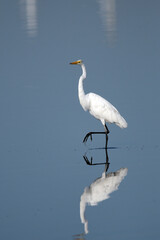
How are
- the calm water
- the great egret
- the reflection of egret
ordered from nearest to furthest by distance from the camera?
the calm water → the reflection of egret → the great egret

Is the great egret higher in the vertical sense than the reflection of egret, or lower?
higher

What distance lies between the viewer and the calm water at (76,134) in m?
7.45

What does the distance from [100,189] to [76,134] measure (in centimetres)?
395

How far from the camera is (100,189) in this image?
27.8 feet

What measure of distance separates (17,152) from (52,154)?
729 mm

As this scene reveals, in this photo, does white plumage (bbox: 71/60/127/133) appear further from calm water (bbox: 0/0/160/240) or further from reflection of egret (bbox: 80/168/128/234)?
reflection of egret (bbox: 80/168/128/234)

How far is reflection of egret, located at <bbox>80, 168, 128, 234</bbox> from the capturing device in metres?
7.89

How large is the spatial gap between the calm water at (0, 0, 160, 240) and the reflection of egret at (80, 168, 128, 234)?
0.04ft

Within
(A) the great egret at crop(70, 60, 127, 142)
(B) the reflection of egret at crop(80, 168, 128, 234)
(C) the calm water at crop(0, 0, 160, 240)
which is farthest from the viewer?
(A) the great egret at crop(70, 60, 127, 142)

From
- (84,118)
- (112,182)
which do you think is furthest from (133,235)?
(84,118)

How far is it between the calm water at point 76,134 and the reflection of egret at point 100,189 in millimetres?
14

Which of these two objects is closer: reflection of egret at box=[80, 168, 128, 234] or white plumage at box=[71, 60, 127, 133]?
reflection of egret at box=[80, 168, 128, 234]

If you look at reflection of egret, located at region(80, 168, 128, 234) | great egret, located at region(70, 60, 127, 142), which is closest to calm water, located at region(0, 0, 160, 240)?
reflection of egret, located at region(80, 168, 128, 234)

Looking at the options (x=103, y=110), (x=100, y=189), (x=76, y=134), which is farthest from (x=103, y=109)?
(x=100, y=189)
